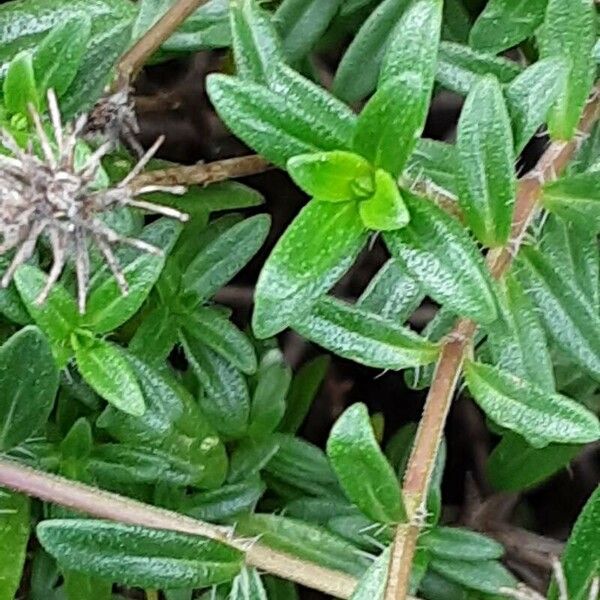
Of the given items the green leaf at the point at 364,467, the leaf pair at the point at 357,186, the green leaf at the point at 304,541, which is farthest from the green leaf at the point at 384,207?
the green leaf at the point at 304,541

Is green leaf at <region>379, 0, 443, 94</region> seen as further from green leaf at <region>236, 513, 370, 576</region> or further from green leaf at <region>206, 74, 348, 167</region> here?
green leaf at <region>236, 513, 370, 576</region>

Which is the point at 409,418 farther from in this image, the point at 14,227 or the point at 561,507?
the point at 14,227

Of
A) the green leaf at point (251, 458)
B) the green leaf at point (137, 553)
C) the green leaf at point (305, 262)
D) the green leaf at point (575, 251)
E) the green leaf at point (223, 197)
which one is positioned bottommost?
the green leaf at point (251, 458)

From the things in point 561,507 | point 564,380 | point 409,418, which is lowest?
point 561,507

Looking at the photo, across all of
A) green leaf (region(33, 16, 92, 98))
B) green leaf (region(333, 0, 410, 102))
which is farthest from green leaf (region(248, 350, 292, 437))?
green leaf (region(33, 16, 92, 98))

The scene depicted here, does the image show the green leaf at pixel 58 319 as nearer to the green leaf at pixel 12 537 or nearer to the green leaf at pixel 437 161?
the green leaf at pixel 12 537

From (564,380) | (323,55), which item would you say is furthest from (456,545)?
(323,55)
